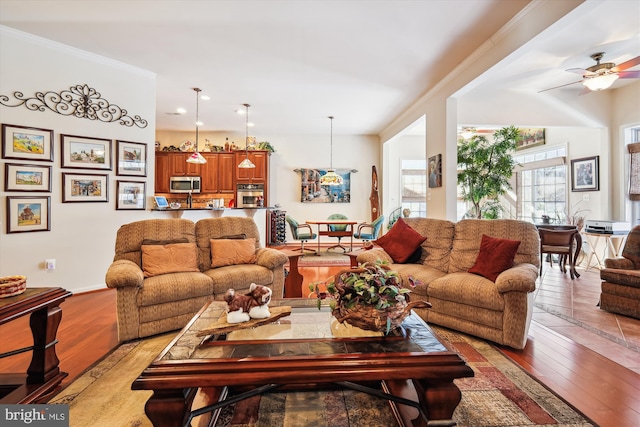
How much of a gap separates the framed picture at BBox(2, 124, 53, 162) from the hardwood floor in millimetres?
1740

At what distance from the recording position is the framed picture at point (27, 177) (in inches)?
130

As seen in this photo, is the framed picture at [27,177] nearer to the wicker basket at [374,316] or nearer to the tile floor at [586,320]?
the wicker basket at [374,316]

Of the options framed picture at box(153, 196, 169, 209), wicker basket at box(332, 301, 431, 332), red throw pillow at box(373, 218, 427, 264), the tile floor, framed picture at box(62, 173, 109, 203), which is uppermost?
framed picture at box(62, 173, 109, 203)

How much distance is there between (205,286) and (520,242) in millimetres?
2867

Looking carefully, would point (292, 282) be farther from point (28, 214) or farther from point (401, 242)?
point (28, 214)

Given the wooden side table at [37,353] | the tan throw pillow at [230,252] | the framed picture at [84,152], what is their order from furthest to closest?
the framed picture at [84,152]
the tan throw pillow at [230,252]
the wooden side table at [37,353]

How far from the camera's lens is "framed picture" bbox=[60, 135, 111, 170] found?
3691 millimetres

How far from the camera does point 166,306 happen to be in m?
2.50

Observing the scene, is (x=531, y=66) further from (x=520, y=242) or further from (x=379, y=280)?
(x=379, y=280)

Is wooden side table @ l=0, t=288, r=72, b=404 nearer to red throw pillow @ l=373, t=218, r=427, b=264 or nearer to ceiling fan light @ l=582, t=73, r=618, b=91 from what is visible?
red throw pillow @ l=373, t=218, r=427, b=264

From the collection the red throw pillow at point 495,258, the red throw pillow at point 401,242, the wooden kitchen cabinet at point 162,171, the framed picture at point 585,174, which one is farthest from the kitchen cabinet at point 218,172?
the framed picture at point 585,174

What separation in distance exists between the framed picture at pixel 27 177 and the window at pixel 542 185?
7.97m

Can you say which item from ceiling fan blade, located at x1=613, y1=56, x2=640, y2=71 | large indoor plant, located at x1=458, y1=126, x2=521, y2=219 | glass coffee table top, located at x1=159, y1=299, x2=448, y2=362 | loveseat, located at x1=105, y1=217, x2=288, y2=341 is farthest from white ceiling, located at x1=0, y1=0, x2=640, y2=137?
glass coffee table top, located at x1=159, y1=299, x2=448, y2=362

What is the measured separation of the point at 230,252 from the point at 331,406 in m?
1.92
